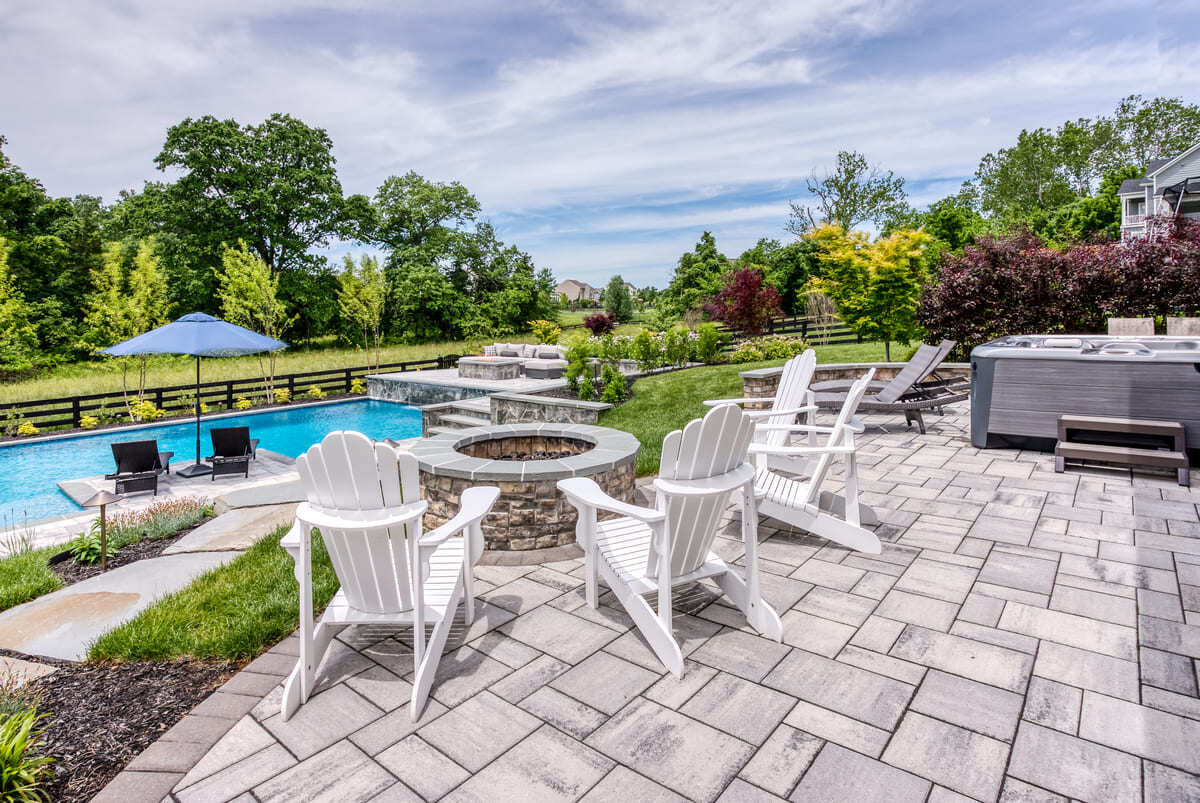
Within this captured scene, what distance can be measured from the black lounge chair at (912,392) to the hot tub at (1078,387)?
0.61 meters

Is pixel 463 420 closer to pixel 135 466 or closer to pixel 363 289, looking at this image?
pixel 135 466

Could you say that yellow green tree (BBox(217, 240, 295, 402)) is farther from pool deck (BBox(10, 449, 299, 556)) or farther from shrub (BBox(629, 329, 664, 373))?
shrub (BBox(629, 329, 664, 373))

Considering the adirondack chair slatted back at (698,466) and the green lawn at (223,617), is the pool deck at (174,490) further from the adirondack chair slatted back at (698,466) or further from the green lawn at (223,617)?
the adirondack chair slatted back at (698,466)

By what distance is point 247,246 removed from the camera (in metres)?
19.1

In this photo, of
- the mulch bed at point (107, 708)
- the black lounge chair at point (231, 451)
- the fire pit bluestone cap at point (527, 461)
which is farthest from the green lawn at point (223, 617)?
the black lounge chair at point (231, 451)

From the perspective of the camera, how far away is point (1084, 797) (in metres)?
1.68

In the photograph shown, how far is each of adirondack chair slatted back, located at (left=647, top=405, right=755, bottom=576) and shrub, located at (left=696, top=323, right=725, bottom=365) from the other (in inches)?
391

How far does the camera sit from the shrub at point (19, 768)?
1.74 metres

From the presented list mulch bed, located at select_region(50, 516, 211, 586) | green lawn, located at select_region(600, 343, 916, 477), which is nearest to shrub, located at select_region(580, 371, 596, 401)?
green lawn, located at select_region(600, 343, 916, 477)

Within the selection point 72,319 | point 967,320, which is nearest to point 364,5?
point 967,320

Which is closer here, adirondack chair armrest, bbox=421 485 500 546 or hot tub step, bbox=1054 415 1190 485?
adirondack chair armrest, bbox=421 485 500 546

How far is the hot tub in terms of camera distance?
5000 millimetres

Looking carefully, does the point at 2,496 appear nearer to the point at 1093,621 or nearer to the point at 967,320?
the point at 1093,621

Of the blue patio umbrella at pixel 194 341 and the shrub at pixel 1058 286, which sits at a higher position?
the shrub at pixel 1058 286
